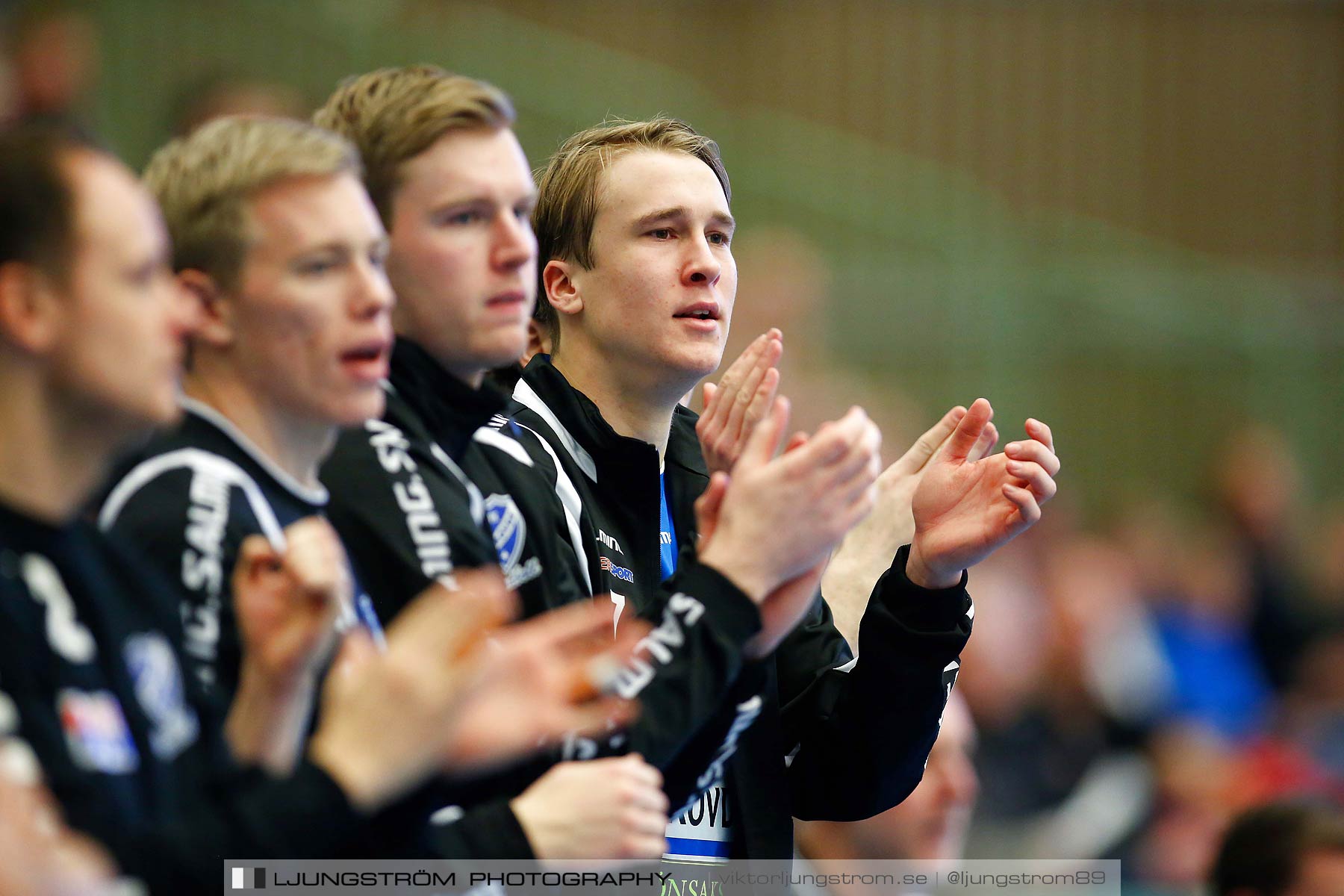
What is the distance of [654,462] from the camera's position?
3.25m

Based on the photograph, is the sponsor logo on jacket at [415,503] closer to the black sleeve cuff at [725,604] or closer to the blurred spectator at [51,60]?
the black sleeve cuff at [725,604]

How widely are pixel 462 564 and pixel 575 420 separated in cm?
76

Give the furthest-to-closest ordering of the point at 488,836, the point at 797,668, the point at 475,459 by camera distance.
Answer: the point at 797,668 → the point at 475,459 → the point at 488,836

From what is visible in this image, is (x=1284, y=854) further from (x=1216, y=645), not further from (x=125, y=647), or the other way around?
(x=1216, y=645)

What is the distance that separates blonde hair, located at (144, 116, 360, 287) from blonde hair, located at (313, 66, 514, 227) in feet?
0.78

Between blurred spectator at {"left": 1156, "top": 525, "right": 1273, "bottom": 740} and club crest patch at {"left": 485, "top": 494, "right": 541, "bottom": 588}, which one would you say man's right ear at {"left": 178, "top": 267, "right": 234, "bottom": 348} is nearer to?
club crest patch at {"left": 485, "top": 494, "right": 541, "bottom": 588}

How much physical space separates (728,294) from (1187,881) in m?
4.49

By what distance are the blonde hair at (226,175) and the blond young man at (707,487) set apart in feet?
2.85

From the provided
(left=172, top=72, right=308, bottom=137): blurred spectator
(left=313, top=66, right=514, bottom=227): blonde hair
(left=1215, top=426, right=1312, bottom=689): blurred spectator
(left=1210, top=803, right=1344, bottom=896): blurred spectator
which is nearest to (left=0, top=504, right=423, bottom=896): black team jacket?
(left=313, top=66, right=514, bottom=227): blonde hair

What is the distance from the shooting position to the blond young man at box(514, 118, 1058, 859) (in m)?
3.17

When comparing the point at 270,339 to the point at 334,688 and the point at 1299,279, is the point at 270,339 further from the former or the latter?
the point at 1299,279

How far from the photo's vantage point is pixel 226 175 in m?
2.39

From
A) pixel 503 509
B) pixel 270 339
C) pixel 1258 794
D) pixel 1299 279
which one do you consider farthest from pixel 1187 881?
pixel 1299 279

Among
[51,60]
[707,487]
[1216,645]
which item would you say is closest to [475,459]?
[707,487]
